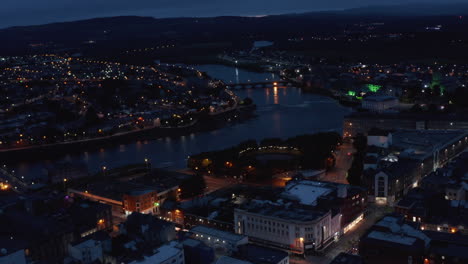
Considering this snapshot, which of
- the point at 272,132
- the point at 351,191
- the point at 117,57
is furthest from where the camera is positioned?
the point at 117,57

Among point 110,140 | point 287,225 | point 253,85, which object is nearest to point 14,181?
point 110,140

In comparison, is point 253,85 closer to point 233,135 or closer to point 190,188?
point 233,135

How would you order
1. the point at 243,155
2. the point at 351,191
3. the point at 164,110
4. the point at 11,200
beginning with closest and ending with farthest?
the point at 351,191 < the point at 11,200 < the point at 243,155 < the point at 164,110

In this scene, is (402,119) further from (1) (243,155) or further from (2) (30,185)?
(2) (30,185)

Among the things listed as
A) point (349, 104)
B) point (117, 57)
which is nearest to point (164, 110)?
point (349, 104)

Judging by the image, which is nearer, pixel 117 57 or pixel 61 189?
pixel 61 189

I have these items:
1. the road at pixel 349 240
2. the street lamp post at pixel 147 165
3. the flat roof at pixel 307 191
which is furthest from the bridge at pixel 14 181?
the road at pixel 349 240

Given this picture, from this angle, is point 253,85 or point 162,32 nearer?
point 253,85
